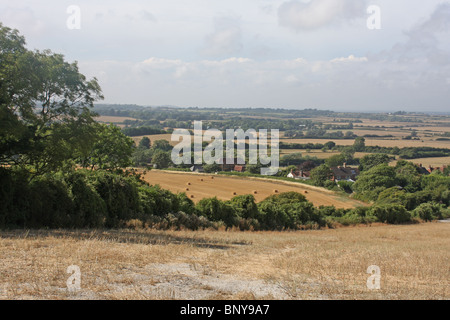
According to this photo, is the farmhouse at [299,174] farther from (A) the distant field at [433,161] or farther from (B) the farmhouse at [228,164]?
(A) the distant field at [433,161]

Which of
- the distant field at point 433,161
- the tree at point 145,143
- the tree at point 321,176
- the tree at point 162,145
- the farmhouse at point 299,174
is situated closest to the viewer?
the tree at point 321,176

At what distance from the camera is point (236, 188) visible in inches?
2037

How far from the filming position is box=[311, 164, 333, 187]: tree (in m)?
62.7

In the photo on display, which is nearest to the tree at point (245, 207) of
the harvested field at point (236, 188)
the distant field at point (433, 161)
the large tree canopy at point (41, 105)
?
the large tree canopy at point (41, 105)

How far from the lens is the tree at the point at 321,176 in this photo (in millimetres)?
62650

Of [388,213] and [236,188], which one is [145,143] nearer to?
[236,188]

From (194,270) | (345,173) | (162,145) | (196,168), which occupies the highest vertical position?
(194,270)

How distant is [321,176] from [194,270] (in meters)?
59.3

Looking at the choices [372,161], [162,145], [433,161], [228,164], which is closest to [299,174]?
Result: [228,164]

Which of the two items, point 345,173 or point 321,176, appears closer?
point 321,176

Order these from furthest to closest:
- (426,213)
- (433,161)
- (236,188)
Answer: (433,161)
(236,188)
(426,213)

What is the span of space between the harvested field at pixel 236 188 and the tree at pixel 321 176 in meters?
4.64

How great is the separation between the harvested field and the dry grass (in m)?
32.8

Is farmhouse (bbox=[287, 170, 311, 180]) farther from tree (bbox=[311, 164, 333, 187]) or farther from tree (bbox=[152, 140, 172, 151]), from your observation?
tree (bbox=[152, 140, 172, 151])
